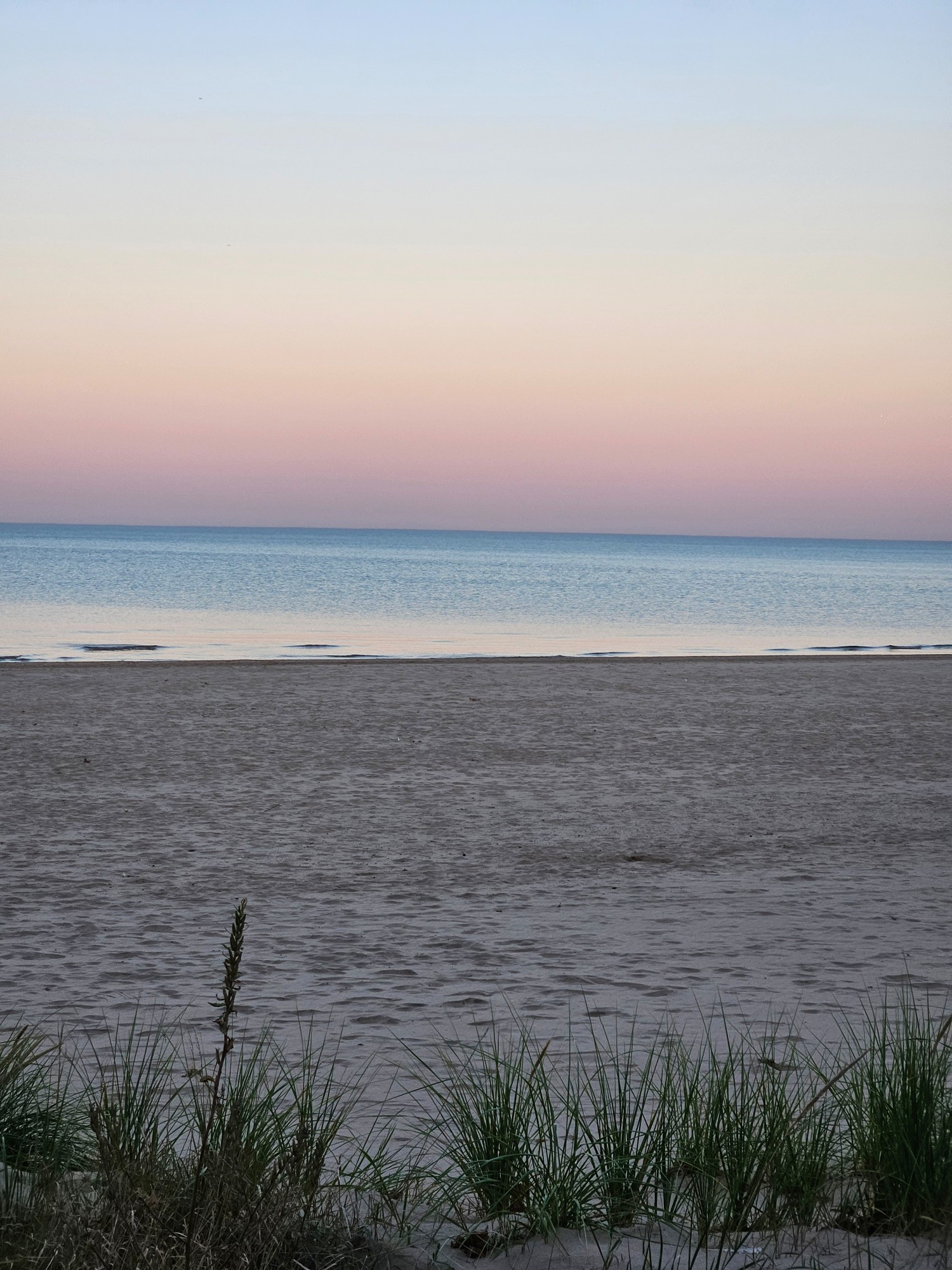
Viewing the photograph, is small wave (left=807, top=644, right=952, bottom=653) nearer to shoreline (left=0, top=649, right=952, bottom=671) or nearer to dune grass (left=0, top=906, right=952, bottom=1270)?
shoreline (left=0, top=649, right=952, bottom=671)

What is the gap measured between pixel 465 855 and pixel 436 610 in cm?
3736

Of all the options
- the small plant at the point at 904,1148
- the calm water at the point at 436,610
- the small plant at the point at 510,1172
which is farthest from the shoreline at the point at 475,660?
the small plant at the point at 904,1148

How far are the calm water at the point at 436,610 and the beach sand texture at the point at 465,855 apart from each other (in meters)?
12.2

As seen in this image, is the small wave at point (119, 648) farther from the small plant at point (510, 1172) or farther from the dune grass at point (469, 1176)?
the small plant at point (510, 1172)

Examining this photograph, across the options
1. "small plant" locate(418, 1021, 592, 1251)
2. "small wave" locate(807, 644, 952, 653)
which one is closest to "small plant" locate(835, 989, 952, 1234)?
"small plant" locate(418, 1021, 592, 1251)

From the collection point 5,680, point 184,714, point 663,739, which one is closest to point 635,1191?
point 663,739

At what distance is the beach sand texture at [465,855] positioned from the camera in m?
5.62

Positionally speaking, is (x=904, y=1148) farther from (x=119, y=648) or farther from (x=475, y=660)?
(x=119, y=648)

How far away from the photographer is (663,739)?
45.8 ft

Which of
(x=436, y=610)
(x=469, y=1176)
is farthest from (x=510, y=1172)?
(x=436, y=610)

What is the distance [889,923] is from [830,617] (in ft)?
135

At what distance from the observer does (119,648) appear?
27.7 m

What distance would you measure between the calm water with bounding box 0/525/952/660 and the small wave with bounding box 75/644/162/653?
0.19ft

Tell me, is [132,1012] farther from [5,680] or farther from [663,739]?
[5,680]
